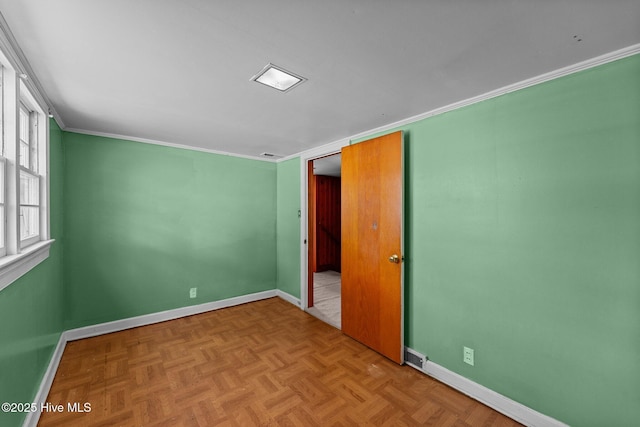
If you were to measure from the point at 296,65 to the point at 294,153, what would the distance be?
231 cm

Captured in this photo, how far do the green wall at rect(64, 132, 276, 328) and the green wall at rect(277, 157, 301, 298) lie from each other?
0.20m

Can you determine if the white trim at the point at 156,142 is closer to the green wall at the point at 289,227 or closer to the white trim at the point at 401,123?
the green wall at the point at 289,227

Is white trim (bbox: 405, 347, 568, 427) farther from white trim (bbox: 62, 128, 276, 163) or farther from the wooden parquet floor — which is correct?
white trim (bbox: 62, 128, 276, 163)

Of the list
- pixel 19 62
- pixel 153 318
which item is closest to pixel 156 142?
pixel 19 62

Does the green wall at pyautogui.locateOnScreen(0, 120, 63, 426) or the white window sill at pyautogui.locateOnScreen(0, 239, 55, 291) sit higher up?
the white window sill at pyautogui.locateOnScreen(0, 239, 55, 291)

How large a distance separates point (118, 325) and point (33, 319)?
1.44m

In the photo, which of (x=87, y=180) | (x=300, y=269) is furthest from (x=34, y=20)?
(x=300, y=269)

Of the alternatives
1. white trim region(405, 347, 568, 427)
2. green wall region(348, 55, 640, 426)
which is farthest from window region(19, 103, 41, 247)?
white trim region(405, 347, 568, 427)

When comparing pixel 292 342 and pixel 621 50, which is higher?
pixel 621 50

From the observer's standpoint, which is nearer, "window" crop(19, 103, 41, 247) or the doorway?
"window" crop(19, 103, 41, 247)

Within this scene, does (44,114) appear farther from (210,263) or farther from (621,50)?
(621,50)

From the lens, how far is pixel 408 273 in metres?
2.41

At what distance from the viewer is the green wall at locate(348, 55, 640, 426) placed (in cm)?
142

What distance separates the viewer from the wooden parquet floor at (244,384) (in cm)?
175
